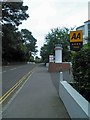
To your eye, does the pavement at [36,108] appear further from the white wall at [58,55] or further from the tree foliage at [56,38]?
the tree foliage at [56,38]

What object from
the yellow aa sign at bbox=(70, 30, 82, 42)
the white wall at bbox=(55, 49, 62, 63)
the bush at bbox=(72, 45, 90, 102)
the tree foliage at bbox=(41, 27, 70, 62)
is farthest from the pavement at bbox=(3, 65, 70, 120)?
the tree foliage at bbox=(41, 27, 70, 62)

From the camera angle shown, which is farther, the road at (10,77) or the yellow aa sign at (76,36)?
the road at (10,77)

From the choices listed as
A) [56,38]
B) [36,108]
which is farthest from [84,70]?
[56,38]

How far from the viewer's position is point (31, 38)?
167 meters

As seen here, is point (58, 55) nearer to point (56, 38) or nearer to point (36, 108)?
point (56, 38)

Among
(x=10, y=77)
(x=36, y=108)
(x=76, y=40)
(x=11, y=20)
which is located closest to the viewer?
(x=36, y=108)

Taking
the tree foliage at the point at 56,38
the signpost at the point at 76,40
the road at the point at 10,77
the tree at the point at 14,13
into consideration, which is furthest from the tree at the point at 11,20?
the signpost at the point at 76,40

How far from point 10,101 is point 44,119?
3.90 m

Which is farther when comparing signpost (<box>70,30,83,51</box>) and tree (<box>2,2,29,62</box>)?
tree (<box>2,2,29,62</box>)

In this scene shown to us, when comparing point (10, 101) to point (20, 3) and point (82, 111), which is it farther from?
point (20, 3)

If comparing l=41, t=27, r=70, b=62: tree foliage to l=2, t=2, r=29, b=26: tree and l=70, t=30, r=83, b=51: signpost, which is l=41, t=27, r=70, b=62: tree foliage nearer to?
l=2, t=2, r=29, b=26: tree

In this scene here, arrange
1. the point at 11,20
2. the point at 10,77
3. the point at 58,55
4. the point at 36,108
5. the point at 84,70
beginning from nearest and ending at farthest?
the point at 84,70
the point at 36,108
the point at 10,77
the point at 58,55
the point at 11,20

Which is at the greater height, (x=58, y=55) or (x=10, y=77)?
(x=58, y=55)

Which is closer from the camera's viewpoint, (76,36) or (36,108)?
(36,108)
